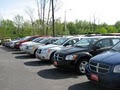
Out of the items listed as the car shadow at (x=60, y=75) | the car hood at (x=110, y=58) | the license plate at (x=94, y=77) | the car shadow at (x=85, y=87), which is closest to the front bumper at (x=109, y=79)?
the license plate at (x=94, y=77)

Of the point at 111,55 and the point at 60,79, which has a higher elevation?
the point at 111,55

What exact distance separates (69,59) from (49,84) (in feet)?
6.40

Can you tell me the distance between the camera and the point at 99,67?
687 centimetres

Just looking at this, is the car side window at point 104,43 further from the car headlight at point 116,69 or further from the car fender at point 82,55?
the car headlight at point 116,69

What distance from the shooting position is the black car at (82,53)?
9844 millimetres

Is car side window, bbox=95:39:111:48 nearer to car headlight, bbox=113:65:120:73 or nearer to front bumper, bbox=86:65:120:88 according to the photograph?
front bumper, bbox=86:65:120:88

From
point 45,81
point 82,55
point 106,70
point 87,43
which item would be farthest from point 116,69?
point 87,43

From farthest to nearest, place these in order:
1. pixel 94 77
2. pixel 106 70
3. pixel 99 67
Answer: pixel 94 77 < pixel 99 67 < pixel 106 70

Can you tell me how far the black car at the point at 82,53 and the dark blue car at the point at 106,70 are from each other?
2.39 m

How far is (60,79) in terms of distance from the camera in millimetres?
9055

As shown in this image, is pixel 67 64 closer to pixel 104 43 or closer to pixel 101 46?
pixel 101 46

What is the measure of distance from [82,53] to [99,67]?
3.10 meters

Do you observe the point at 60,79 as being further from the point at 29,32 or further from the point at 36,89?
the point at 29,32

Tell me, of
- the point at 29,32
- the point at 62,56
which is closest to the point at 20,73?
the point at 62,56
